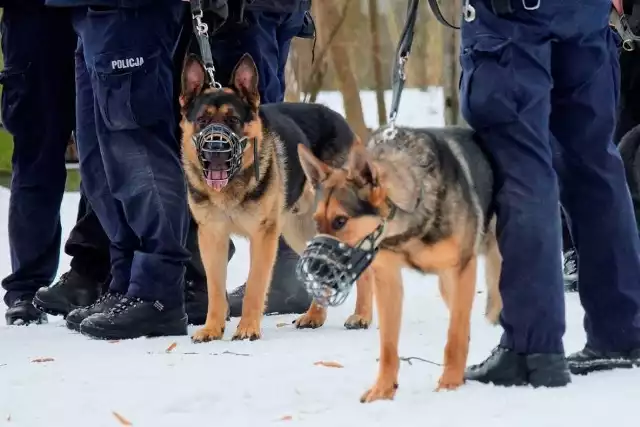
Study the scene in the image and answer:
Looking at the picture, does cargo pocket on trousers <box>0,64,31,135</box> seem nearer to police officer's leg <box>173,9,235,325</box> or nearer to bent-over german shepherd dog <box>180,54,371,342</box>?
police officer's leg <box>173,9,235,325</box>

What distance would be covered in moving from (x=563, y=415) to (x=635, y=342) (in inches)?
30.2

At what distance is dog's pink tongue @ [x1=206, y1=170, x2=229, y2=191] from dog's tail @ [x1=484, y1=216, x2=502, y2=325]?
47.7 inches

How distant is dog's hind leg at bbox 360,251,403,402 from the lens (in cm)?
331

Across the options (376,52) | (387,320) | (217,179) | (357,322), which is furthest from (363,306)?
(376,52)

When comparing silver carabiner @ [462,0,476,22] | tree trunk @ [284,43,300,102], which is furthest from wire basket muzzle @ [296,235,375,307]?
tree trunk @ [284,43,300,102]

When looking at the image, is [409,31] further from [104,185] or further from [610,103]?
[104,185]

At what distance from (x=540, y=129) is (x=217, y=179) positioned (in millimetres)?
1625

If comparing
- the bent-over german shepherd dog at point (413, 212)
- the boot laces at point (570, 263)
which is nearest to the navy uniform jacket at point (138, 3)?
the bent-over german shepherd dog at point (413, 212)

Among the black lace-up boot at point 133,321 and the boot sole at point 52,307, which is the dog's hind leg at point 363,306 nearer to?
the black lace-up boot at point 133,321

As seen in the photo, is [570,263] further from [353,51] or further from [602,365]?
[353,51]

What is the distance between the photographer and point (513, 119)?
3361 mm

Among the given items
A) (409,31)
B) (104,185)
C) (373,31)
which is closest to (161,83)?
(104,185)

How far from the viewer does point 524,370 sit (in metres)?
3.38

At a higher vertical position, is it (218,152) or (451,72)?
(451,72)
